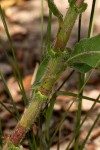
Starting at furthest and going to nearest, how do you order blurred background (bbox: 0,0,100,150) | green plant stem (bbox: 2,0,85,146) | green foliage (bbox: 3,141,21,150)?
blurred background (bbox: 0,0,100,150)
green foliage (bbox: 3,141,21,150)
green plant stem (bbox: 2,0,85,146)

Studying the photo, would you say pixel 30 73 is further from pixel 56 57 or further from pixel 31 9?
pixel 56 57

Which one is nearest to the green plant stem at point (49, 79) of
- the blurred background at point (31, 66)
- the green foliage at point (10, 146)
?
the green foliage at point (10, 146)

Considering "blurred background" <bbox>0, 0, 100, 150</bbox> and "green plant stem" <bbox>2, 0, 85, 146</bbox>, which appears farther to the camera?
"blurred background" <bbox>0, 0, 100, 150</bbox>

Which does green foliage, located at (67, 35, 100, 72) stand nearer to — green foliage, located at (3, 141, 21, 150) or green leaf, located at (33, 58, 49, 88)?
green leaf, located at (33, 58, 49, 88)

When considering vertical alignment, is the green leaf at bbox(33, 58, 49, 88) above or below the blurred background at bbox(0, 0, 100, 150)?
above

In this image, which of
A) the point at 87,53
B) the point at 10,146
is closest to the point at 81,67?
the point at 87,53

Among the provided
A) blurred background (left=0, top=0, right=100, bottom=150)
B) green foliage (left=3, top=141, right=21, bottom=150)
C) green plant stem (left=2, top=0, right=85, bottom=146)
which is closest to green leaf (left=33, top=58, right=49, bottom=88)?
green plant stem (left=2, top=0, right=85, bottom=146)

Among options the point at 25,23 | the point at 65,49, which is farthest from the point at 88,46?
the point at 25,23

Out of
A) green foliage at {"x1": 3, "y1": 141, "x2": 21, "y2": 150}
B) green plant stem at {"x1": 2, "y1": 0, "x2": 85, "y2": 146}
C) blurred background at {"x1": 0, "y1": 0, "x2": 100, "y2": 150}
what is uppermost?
green plant stem at {"x1": 2, "y1": 0, "x2": 85, "y2": 146}
